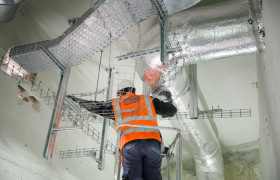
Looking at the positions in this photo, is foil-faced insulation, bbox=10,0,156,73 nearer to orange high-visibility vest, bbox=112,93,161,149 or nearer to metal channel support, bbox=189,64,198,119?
orange high-visibility vest, bbox=112,93,161,149

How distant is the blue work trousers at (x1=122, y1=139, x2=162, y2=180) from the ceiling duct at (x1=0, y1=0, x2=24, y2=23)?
3.75 ft

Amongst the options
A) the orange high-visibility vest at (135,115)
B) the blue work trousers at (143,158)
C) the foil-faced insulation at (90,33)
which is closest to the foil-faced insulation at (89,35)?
the foil-faced insulation at (90,33)

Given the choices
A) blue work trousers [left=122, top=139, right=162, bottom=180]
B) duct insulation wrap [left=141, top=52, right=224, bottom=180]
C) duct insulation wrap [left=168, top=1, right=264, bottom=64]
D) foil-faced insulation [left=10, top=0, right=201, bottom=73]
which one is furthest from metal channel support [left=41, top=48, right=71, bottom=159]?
duct insulation wrap [left=168, top=1, right=264, bottom=64]

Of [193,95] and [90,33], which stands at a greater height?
[90,33]

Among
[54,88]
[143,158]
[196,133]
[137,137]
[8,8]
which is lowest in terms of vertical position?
[143,158]

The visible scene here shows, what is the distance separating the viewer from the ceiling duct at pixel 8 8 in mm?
1802

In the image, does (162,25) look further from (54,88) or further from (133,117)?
(54,88)

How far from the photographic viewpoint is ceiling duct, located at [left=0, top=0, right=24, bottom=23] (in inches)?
70.9

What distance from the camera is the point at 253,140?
14.0 feet

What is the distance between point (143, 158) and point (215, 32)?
1095 mm

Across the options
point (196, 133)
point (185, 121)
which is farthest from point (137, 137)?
point (196, 133)

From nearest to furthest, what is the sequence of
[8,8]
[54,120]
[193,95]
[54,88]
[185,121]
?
[8,8] < [54,120] < [193,95] < [54,88] < [185,121]

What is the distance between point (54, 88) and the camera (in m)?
2.68

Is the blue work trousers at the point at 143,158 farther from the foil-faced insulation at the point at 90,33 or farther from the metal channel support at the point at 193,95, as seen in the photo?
the foil-faced insulation at the point at 90,33
